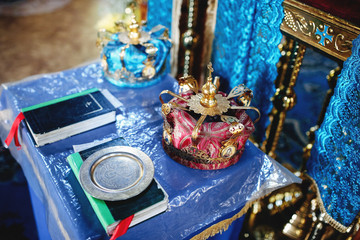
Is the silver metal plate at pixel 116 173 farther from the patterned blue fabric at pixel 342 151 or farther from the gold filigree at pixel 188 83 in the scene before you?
the patterned blue fabric at pixel 342 151

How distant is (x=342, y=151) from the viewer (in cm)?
115

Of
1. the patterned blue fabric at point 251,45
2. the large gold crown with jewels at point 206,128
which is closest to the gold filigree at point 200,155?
the large gold crown with jewels at point 206,128

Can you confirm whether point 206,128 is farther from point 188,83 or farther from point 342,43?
point 342,43

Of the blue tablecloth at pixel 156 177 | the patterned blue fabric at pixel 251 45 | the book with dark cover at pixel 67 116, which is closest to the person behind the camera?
the blue tablecloth at pixel 156 177

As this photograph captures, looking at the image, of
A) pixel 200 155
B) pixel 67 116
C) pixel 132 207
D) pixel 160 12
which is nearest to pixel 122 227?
pixel 132 207

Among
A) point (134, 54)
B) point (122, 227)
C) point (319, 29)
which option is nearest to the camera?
point (122, 227)

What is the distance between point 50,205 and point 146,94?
0.58 m

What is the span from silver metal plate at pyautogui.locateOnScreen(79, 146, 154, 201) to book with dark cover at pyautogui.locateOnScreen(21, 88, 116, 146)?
20 cm

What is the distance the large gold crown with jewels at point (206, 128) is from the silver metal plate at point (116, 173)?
4.9 inches

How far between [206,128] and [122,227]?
0.36 m

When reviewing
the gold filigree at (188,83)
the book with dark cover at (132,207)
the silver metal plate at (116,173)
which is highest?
the gold filigree at (188,83)

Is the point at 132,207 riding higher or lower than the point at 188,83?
lower

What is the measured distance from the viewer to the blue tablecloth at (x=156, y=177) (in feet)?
3.15

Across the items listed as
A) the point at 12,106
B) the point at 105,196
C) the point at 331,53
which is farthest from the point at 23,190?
the point at 331,53
